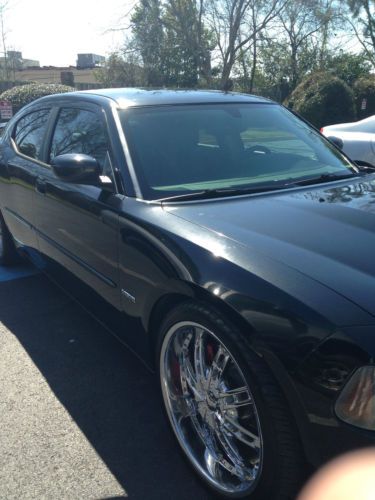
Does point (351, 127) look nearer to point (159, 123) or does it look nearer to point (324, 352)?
point (159, 123)

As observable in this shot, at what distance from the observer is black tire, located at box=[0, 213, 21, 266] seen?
17.0 feet

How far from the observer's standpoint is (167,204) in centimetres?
262

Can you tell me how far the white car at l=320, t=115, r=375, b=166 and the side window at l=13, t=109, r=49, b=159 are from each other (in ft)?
14.6

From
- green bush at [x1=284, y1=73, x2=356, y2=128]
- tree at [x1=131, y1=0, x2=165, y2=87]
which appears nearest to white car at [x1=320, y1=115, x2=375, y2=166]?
green bush at [x1=284, y1=73, x2=356, y2=128]

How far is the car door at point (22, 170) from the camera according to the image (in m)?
4.06

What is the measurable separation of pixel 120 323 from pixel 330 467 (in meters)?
1.46

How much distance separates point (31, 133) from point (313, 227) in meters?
2.92

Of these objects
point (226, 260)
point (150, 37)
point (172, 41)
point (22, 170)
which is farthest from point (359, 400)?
point (172, 41)

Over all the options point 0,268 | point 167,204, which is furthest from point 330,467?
point 0,268

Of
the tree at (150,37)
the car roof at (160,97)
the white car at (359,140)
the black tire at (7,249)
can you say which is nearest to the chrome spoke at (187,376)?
the car roof at (160,97)

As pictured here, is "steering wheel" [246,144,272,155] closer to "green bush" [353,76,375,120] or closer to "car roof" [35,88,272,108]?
"car roof" [35,88,272,108]

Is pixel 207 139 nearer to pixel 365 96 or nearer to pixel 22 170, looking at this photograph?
pixel 22 170

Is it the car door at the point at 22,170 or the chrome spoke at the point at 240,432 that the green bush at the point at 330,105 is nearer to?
the car door at the point at 22,170

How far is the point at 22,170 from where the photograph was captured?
13.7ft
